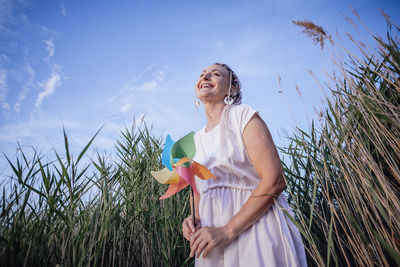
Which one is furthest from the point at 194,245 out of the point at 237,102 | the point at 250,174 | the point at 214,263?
the point at 237,102

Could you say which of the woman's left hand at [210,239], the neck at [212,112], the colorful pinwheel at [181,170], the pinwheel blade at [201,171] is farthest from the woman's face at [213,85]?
the woman's left hand at [210,239]

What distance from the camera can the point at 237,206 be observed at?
3.26 ft

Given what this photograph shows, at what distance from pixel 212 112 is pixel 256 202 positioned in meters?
0.61

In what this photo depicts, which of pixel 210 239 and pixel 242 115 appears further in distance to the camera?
pixel 242 115

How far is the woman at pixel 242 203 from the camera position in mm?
872

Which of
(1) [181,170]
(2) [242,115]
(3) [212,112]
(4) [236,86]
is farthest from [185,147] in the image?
(4) [236,86]

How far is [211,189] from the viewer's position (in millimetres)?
1097

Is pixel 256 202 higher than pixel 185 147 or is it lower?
lower

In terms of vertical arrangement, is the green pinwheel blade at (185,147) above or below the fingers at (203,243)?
above

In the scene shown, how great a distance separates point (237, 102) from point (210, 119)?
0.90 ft

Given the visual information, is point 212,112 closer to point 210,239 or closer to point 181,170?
point 181,170

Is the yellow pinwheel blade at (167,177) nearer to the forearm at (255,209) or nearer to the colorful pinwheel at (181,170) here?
the colorful pinwheel at (181,170)

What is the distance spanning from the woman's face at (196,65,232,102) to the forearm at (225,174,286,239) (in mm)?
595

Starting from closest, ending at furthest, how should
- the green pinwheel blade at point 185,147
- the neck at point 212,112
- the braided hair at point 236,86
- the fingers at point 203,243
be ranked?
the fingers at point 203,243 → the green pinwheel blade at point 185,147 → the neck at point 212,112 → the braided hair at point 236,86
